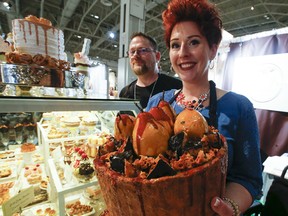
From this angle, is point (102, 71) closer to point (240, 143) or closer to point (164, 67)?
point (240, 143)

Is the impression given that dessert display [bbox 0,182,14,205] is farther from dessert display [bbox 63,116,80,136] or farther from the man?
the man

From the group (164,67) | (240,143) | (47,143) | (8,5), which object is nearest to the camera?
(240,143)

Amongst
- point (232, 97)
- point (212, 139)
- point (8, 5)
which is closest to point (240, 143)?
point (232, 97)

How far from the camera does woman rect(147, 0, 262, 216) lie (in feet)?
2.72

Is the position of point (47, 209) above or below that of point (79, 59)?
below

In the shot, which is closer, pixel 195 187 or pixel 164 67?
pixel 195 187

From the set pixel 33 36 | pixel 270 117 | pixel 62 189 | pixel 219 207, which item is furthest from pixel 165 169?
pixel 270 117

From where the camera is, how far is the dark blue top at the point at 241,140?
0.82 meters

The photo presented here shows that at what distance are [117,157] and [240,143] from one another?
67 cm

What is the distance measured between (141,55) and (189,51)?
119 cm

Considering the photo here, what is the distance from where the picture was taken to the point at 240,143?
2.85 feet

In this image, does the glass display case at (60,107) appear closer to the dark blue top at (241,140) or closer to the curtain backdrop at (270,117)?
the dark blue top at (241,140)

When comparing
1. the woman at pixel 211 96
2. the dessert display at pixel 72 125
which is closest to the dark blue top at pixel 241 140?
the woman at pixel 211 96

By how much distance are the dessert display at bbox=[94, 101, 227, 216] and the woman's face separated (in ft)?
1.76
